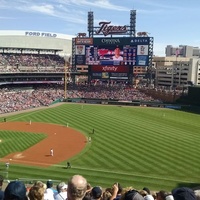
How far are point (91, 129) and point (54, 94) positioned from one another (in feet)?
136

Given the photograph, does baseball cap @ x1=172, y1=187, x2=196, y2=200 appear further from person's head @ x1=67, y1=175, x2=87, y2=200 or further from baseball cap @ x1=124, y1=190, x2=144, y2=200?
person's head @ x1=67, y1=175, x2=87, y2=200

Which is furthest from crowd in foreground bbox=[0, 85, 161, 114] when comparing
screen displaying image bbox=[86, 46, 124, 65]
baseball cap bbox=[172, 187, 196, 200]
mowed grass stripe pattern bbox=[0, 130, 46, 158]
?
baseball cap bbox=[172, 187, 196, 200]

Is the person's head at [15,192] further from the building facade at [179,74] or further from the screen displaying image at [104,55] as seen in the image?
the building facade at [179,74]

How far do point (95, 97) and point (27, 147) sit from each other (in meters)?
52.4

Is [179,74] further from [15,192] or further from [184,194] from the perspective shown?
[15,192]

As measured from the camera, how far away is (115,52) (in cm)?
9119

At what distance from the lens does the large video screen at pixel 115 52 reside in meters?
89.0

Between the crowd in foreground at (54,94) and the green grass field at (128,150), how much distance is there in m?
10.1

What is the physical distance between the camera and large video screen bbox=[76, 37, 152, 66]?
292 ft

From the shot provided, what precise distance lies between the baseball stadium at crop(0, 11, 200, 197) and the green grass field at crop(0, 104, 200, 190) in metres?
0.09

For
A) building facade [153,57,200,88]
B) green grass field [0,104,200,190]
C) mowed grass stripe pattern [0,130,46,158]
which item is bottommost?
mowed grass stripe pattern [0,130,46,158]

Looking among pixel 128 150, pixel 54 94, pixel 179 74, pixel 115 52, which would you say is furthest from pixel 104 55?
pixel 128 150

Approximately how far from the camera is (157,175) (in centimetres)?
3048

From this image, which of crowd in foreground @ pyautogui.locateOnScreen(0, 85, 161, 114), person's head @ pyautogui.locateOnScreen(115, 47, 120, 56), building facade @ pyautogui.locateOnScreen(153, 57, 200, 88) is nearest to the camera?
crowd in foreground @ pyautogui.locateOnScreen(0, 85, 161, 114)
